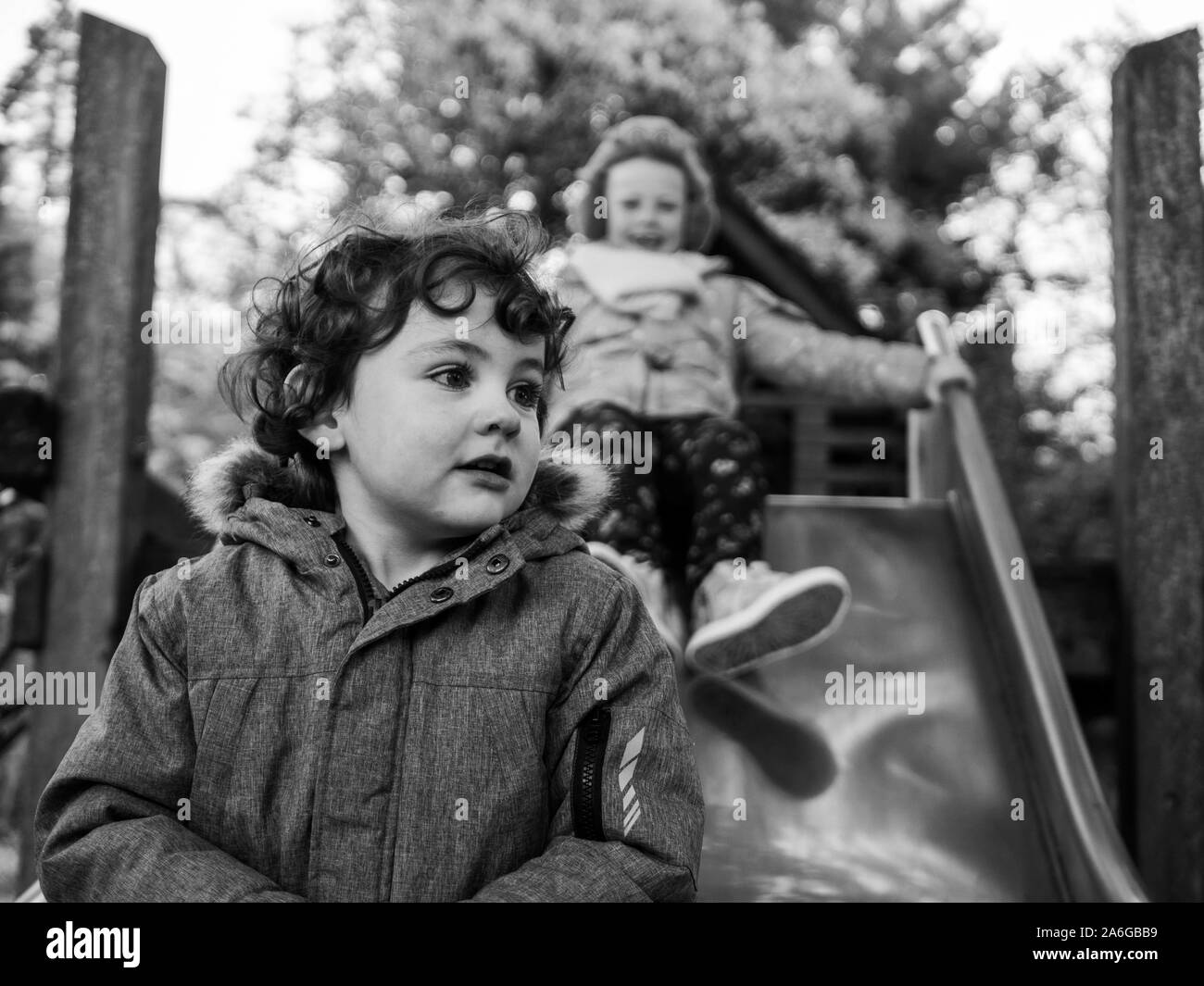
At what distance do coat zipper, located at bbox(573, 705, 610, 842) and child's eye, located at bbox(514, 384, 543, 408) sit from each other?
0.97 ft

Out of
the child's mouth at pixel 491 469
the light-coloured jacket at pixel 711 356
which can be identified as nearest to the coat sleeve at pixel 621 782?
the child's mouth at pixel 491 469

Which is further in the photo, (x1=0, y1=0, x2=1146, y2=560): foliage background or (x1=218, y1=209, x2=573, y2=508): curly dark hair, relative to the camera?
(x1=0, y1=0, x2=1146, y2=560): foliage background

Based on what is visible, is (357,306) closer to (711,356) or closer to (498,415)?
(498,415)

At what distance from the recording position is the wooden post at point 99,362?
244 cm

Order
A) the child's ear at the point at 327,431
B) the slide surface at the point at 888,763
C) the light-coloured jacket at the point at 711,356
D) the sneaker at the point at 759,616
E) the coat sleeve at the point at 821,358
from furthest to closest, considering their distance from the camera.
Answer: the coat sleeve at the point at 821,358 → the light-coloured jacket at the point at 711,356 → the sneaker at the point at 759,616 → the slide surface at the point at 888,763 → the child's ear at the point at 327,431

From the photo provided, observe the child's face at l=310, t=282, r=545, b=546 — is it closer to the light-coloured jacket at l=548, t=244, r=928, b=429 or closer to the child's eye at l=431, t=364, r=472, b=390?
the child's eye at l=431, t=364, r=472, b=390

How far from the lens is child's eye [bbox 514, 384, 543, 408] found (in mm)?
1141

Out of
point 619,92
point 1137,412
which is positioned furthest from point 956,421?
point 619,92

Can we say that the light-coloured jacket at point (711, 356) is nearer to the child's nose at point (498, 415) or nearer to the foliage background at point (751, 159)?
the child's nose at point (498, 415)

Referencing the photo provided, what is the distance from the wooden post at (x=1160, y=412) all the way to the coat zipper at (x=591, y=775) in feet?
5.80

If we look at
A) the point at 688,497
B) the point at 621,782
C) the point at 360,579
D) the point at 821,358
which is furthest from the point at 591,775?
the point at 821,358

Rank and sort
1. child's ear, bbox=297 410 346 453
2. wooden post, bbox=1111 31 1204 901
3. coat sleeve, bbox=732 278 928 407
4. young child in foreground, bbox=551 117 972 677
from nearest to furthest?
1. child's ear, bbox=297 410 346 453
2. young child in foreground, bbox=551 117 972 677
3. wooden post, bbox=1111 31 1204 901
4. coat sleeve, bbox=732 278 928 407

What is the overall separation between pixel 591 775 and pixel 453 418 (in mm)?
332

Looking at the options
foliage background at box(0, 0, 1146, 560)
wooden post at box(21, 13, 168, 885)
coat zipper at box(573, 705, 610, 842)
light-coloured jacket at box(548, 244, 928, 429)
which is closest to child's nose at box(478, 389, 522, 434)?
coat zipper at box(573, 705, 610, 842)
